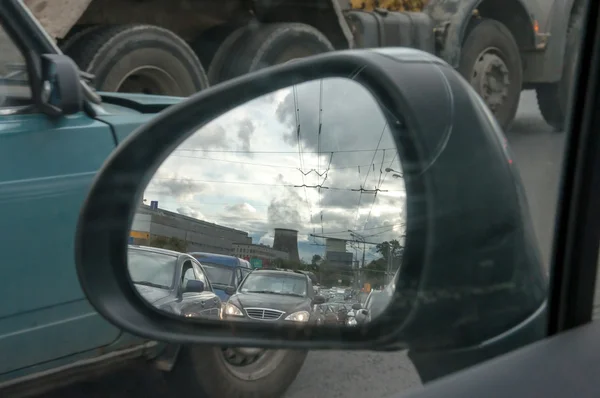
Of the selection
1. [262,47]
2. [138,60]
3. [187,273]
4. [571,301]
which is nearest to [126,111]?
[187,273]

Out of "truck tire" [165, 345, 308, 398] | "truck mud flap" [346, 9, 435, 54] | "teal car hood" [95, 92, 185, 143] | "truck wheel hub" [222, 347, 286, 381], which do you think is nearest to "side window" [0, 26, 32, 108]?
"teal car hood" [95, 92, 185, 143]

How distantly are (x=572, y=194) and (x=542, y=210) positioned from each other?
0.68 meters

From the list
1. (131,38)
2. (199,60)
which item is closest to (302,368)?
(131,38)

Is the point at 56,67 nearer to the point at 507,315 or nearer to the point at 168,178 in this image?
the point at 168,178

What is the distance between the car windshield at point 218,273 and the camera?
2.01 metres

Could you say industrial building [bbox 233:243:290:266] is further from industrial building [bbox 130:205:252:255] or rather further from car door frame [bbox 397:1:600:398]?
car door frame [bbox 397:1:600:398]

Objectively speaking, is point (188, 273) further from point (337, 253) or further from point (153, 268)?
point (337, 253)

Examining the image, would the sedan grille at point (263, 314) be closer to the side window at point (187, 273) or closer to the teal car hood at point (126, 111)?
the side window at point (187, 273)

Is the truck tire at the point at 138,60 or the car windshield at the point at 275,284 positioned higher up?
the car windshield at the point at 275,284

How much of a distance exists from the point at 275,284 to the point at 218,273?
0.87 ft

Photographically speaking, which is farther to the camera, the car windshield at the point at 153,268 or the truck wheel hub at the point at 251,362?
the truck wheel hub at the point at 251,362

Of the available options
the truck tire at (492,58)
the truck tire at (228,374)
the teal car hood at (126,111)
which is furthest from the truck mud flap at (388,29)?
the truck tire at (228,374)

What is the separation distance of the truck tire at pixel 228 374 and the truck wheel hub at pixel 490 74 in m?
4.95

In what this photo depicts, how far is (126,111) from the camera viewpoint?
3359 mm
